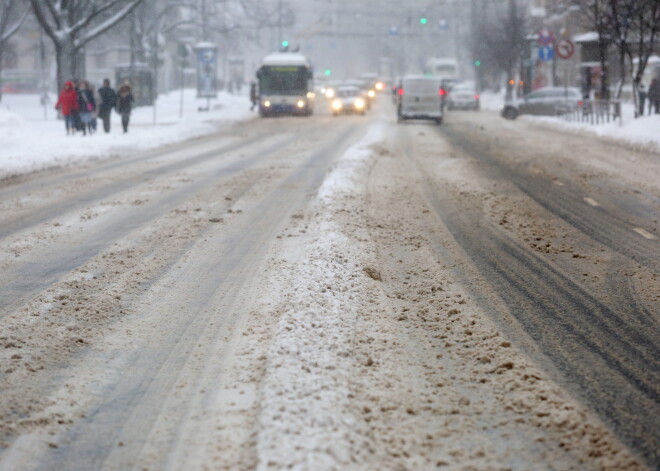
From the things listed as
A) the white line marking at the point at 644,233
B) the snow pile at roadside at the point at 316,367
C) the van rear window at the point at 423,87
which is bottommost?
the snow pile at roadside at the point at 316,367

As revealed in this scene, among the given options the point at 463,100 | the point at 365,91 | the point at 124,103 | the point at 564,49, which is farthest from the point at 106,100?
the point at 463,100

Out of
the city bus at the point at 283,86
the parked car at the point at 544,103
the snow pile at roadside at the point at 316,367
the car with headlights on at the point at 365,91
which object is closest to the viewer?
the snow pile at roadside at the point at 316,367

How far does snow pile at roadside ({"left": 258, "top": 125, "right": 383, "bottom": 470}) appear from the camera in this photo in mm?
3729

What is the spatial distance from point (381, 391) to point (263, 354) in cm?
89

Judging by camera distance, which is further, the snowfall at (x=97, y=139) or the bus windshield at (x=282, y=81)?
the bus windshield at (x=282, y=81)

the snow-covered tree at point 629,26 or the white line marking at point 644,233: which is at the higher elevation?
the snow-covered tree at point 629,26

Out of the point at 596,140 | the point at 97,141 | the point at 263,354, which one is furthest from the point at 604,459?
the point at 596,140

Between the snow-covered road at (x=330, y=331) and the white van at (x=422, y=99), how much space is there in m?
22.9

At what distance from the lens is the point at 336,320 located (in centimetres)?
573

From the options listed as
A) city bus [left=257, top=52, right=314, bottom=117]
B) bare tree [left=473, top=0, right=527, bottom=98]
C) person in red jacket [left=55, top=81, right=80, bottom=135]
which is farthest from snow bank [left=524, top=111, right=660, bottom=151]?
bare tree [left=473, top=0, right=527, bottom=98]

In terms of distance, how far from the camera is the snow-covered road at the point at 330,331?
3.94 metres

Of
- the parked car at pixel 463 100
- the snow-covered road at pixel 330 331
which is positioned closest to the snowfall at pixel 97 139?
the snow-covered road at pixel 330 331

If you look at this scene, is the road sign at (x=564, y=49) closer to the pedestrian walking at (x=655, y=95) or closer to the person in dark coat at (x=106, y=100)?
the pedestrian walking at (x=655, y=95)

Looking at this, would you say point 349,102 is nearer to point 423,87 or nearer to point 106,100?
point 423,87
